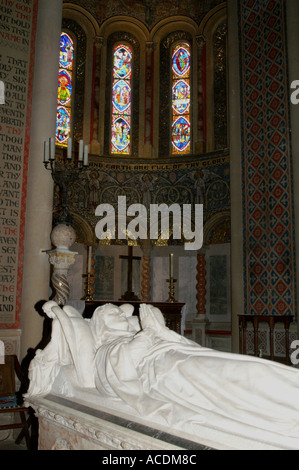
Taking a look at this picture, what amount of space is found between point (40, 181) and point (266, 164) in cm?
441

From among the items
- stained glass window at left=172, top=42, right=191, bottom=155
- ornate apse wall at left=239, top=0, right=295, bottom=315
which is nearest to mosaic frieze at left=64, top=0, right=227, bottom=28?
stained glass window at left=172, top=42, right=191, bottom=155

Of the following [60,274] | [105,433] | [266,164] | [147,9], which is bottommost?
[105,433]

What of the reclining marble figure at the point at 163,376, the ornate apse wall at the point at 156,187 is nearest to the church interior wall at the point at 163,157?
the ornate apse wall at the point at 156,187

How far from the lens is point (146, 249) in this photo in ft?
37.6

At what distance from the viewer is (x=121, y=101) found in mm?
12719

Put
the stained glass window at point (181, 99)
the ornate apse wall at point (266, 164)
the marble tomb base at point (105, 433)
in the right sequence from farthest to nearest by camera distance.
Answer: the stained glass window at point (181, 99) < the ornate apse wall at point (266, 164) < the marble tomb base at point (105, 433)

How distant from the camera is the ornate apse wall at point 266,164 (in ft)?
25.9

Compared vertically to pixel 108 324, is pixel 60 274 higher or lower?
higher

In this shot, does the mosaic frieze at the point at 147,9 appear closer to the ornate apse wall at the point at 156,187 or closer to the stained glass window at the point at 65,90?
the stained glass window at the point at 65,90

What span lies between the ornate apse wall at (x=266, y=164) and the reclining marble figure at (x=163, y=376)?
4.46m

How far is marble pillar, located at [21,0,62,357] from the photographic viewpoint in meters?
5.68

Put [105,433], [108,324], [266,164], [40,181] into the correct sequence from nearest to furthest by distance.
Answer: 1. [105,433]
2. [108,324]
3. [40,181]
4. [266,164]

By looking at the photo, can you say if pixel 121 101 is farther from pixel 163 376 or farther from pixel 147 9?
pixel 163 376

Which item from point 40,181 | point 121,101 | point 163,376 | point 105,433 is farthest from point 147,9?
point 105,433
